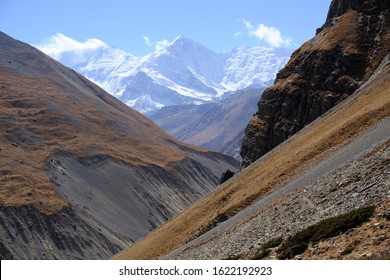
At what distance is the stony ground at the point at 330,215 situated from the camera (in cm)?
2039

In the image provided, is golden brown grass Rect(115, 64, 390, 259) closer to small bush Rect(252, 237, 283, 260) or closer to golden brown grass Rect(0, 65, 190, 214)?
small bush Rect(252, 237, 283, 260)

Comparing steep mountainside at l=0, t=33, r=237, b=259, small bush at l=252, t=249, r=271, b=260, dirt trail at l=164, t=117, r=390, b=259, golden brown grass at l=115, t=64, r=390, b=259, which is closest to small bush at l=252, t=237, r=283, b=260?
small bush at l=252, t=249, r=271, b=260

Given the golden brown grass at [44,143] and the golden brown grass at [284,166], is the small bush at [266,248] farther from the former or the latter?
the golden brown grass at [44,143]

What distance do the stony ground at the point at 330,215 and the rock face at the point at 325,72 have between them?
42.3 meters

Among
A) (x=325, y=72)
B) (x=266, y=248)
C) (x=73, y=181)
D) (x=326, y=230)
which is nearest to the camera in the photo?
(x=326, y=230)

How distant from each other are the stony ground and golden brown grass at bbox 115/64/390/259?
9.42 meters

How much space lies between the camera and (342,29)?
267 ft

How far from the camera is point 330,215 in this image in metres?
25.9

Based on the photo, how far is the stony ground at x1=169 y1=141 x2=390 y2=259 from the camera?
20391mm

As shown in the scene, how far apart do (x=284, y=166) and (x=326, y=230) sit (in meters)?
26.3

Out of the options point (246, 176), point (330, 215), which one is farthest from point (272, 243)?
point (246, 176)

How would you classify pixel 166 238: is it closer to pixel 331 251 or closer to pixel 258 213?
pixel 258 213

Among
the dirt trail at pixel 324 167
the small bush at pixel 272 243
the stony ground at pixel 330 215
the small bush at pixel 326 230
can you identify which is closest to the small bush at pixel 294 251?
the small bush at pixel 326 230

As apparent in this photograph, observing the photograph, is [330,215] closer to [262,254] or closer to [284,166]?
[262,254]
